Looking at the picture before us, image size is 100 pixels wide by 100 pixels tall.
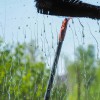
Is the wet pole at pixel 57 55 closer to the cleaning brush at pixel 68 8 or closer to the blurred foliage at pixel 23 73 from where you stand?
the cleaning brush at pixel 68 8

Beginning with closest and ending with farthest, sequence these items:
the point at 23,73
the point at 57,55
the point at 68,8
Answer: the point at 57,55, the point at 68,8, the point at 23,73

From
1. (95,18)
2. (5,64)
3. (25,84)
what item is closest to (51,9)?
(95,18)

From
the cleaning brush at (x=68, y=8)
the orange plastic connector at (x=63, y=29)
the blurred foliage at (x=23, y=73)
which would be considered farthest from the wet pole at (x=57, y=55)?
the blurred foliage at (x=23, y=73)

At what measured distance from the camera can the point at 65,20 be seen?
4.22 metres

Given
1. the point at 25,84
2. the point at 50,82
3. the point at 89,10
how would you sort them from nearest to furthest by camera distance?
1. the point at 50,82
2. the point at 89,10
3. the point at 25,84

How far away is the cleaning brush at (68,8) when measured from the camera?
13.1 ft

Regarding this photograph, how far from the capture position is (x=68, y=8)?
404cm

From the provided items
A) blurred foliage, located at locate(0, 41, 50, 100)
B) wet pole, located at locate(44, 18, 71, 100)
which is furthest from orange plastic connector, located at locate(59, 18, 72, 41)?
blurred foliage, located at locate(0, 41, 50, 100)

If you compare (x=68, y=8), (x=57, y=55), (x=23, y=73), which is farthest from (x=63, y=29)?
(x=23, y=73)

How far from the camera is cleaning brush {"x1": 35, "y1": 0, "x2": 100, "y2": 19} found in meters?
4.00

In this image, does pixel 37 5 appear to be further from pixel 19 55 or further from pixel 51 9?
pixel 19 55

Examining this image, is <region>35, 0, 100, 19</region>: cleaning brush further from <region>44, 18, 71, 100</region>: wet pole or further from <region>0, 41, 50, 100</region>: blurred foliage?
<region>0, 41, 50, 100</region>: blurred foliage

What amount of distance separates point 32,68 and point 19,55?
1.03 meters

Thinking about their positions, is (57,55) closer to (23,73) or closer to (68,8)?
(68,8)
